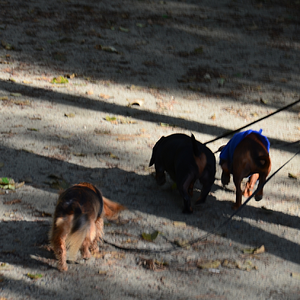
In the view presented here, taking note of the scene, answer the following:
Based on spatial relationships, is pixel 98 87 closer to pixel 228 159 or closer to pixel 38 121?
pixel 38 121

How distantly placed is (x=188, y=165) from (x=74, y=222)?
1.59 metres

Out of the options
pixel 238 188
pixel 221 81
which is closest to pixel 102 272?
pixel 238 188

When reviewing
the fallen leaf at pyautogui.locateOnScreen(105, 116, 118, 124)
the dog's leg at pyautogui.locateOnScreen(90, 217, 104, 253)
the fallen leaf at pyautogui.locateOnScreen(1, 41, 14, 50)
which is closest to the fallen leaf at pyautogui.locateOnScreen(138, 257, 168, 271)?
the dog's leg at pyautogui.locateOnScreen(90, 217, 104, 253)

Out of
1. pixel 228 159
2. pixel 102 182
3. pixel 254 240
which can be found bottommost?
pixel 102 182

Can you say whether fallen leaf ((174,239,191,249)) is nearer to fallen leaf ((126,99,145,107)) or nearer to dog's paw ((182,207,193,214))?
dog's paw ((182,207,193,214))

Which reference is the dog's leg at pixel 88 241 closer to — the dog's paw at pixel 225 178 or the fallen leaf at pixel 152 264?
the fallen leaf at pixel 152 264

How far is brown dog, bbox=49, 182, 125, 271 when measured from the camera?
122 inches

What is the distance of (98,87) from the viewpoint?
8.08 m

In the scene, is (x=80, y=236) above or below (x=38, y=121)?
above

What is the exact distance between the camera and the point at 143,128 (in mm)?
6641

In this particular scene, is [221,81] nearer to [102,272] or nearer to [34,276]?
[102,272]

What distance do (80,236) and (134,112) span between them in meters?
4.35

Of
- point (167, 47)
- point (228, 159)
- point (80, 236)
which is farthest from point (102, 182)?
point (167, 47)

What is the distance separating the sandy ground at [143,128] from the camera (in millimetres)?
3447
